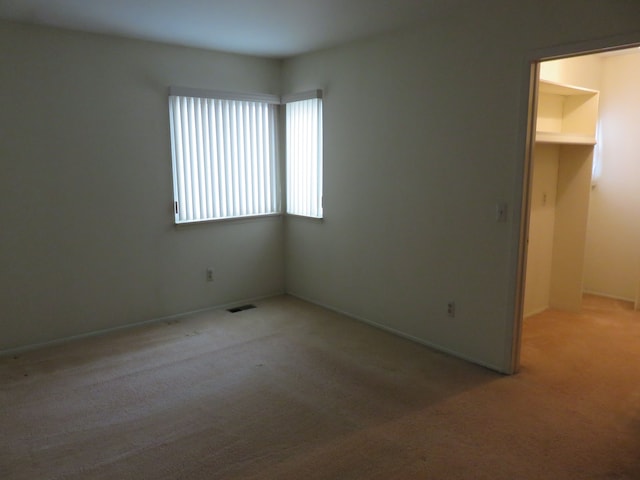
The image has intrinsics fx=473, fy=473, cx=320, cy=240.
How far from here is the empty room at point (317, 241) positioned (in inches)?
104

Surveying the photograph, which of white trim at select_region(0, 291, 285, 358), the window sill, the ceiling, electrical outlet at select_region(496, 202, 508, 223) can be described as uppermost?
the ceiling

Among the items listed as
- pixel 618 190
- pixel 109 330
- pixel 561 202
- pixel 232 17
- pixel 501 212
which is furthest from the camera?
pixel 618 190

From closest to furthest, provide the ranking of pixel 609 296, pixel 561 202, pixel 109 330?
pixel 109 330, pixel 561 202, pixel 609 296

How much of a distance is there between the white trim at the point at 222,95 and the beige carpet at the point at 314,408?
2.17 metres

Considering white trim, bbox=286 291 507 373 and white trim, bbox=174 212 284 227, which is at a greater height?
white trim, bbox=174 212 284 227

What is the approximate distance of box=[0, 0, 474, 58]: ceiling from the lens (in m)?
3.10

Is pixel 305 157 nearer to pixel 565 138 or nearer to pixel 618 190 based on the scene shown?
pixel 565 138

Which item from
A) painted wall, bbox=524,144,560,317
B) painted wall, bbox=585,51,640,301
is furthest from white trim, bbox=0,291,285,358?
painted wall, bbox=585,51,640,301

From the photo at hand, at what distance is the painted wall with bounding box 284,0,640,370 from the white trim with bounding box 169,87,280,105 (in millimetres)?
346

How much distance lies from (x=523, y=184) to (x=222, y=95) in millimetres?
2900

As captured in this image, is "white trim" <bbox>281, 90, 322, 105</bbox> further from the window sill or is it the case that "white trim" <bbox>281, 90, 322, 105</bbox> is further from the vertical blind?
the window sill

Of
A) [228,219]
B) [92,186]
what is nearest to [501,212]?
[228,219]

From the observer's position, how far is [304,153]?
491 cm

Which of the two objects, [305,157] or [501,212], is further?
[305,157]
